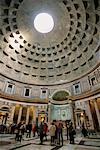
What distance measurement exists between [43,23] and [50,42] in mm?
5341

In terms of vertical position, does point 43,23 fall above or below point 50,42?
above

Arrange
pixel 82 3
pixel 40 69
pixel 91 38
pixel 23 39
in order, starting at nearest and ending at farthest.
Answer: pixel 82 3 → pixel 91 38 → pixel 23 39 → pixel 40 69

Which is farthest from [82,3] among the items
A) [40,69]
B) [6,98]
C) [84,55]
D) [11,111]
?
[11,111]

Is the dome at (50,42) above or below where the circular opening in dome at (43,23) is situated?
below

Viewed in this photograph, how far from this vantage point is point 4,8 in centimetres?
2164

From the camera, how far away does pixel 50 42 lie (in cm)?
2992

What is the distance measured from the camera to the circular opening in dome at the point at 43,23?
92.6ft

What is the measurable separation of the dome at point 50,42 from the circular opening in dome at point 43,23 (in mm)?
722

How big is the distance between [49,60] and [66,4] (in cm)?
1361

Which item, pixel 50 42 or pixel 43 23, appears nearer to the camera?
pixel 50 42

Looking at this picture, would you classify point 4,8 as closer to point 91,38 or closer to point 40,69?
point 40,69

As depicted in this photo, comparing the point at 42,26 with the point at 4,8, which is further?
the point at 42,26

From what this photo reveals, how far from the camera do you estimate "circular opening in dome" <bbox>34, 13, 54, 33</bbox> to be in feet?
92.6

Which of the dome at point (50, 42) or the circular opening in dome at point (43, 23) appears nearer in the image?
the dome at point (50, 42)
